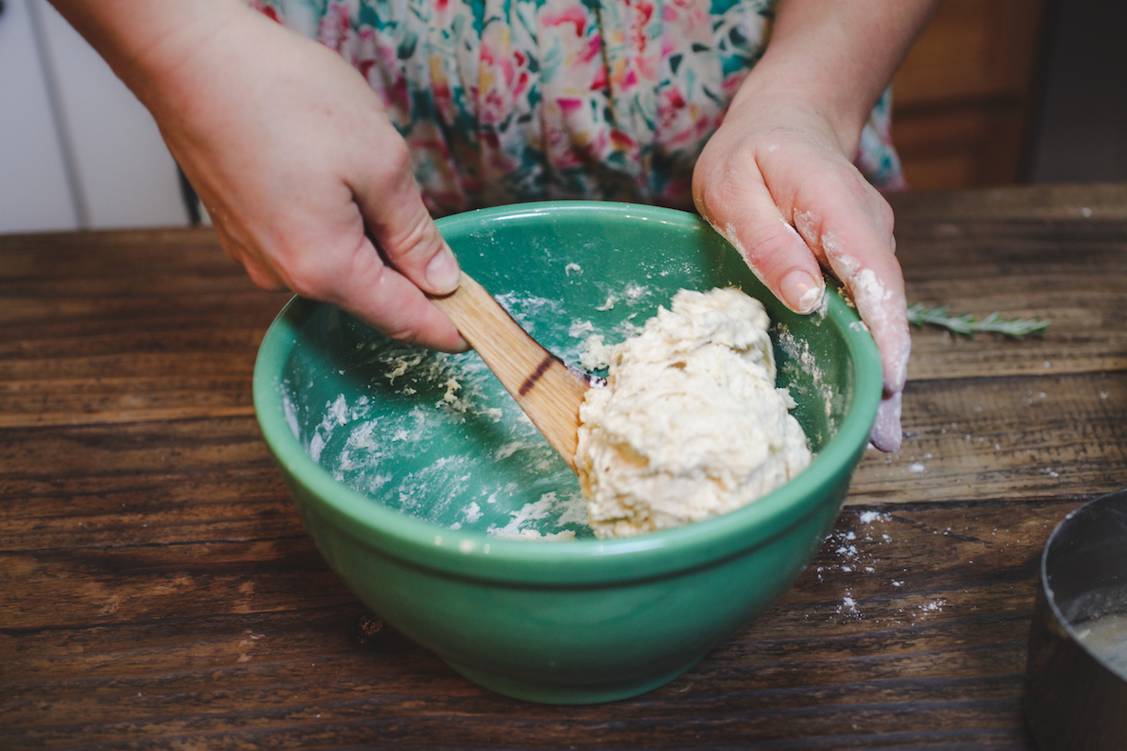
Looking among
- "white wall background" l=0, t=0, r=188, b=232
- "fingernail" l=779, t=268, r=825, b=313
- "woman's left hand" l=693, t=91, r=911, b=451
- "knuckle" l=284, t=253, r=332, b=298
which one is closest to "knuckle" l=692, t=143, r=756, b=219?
"woman's left hand" l=693, t=91, r=911, b=451

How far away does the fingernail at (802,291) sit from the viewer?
71 centimetres

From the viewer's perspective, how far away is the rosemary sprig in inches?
39.9

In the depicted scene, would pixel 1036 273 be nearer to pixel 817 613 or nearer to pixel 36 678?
pixel 817 613

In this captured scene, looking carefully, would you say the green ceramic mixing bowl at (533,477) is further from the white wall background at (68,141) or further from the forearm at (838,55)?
the white wall background at (68,141)

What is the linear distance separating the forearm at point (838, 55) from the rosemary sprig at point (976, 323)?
0.22 meters

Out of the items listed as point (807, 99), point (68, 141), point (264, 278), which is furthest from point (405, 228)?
point (68, 141)

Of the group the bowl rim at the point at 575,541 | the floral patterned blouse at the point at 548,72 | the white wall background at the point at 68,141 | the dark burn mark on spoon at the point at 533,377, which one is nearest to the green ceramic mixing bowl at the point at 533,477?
the bowl rim at the point at 575,541

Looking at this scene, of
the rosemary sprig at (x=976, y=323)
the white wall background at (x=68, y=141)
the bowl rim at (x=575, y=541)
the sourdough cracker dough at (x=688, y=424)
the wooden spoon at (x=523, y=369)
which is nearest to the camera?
the bowl rim at (x=575, y=541)

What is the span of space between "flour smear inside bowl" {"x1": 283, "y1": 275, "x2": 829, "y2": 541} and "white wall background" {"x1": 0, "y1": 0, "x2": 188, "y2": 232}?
135 cm

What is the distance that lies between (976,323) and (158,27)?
32.3 inches

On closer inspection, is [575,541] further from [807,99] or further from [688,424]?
[807,99]

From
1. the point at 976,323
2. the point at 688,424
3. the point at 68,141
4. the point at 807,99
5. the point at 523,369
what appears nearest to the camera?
the point at 688,424

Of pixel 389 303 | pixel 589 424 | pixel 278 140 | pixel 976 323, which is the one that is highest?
pixel 278 140

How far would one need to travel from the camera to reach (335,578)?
0.77 meters
